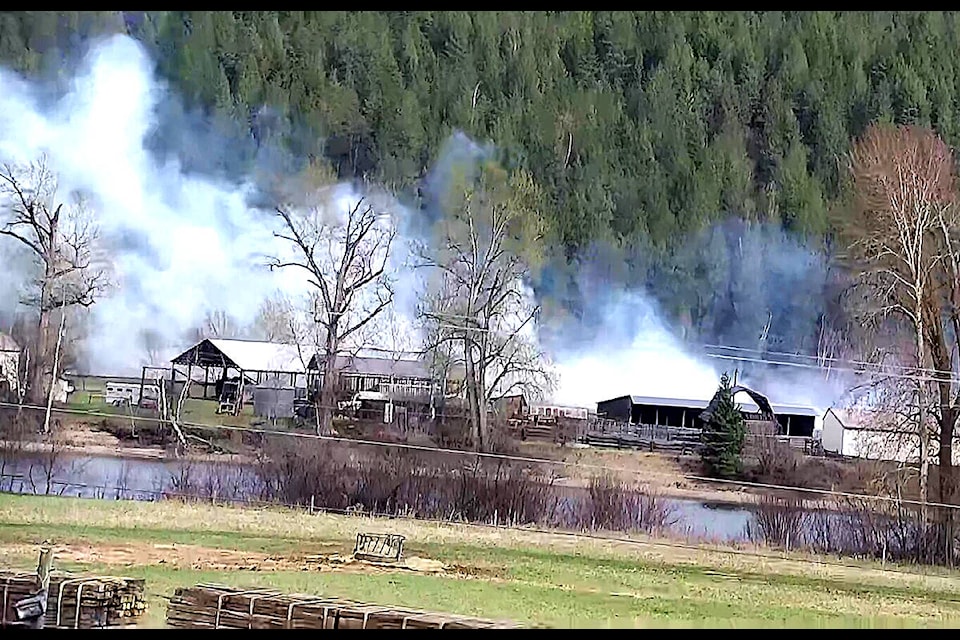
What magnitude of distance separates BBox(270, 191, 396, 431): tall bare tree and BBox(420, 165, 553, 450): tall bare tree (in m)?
0.26

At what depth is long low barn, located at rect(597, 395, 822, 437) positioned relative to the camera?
21.9 ft

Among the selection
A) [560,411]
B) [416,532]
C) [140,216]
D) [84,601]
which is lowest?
[84,601]

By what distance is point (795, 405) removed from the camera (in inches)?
264

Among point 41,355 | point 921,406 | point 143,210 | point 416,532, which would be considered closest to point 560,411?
point 416,532

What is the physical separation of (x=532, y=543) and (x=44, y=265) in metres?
2.93

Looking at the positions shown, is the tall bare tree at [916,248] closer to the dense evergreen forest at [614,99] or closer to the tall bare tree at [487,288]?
the dense evergreen forest at [614,99]

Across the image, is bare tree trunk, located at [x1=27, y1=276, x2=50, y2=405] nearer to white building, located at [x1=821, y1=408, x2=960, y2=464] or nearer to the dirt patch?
the dirt patch

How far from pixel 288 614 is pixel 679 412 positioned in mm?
2153

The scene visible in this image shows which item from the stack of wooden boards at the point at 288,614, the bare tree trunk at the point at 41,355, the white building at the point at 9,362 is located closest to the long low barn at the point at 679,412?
the stack of wooden boards at the point at 288,614

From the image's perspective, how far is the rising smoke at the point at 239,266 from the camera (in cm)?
675

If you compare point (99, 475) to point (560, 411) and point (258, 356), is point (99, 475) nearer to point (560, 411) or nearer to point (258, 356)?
point (258, 356)

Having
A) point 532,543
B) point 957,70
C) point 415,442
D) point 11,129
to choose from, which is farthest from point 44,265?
point 957,70

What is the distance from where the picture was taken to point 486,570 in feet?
21.7
